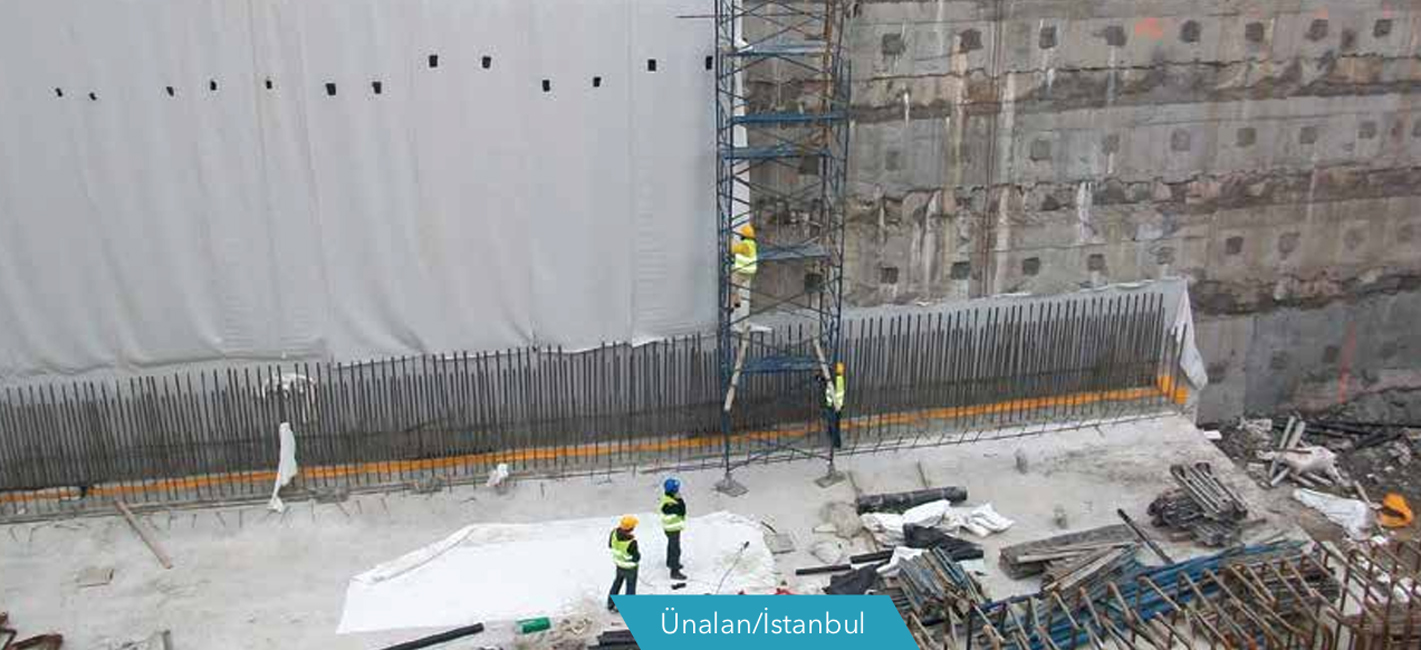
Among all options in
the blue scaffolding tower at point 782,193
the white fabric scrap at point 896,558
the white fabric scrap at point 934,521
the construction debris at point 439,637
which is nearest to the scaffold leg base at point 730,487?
the blue scaffolding tower at point 782,193

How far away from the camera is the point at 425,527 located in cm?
1425

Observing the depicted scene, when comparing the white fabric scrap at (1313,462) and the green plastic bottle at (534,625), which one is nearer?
the green plastic bottle at (534,625)

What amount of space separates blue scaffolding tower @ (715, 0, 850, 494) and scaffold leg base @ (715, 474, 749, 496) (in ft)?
0.06

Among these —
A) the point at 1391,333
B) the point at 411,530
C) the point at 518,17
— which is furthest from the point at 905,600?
the point at 1391,333

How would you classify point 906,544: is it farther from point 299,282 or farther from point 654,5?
point 299,282

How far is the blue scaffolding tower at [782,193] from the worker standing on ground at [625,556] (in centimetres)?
257

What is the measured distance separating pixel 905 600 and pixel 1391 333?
1054cm

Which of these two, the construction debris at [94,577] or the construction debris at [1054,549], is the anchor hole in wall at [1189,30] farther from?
the construction debris at [94,577]

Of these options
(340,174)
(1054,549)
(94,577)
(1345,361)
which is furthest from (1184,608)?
(94,577)

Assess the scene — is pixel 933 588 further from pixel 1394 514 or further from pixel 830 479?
pixel 1394 514

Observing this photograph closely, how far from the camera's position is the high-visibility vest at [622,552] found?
1233cm

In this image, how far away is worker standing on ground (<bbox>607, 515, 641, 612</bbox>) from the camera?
1231 centimetres

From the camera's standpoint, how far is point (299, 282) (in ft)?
49.2

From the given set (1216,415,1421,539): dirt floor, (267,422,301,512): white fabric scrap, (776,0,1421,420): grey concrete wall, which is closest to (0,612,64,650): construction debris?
(267,422,301,512): white fabric scrap
